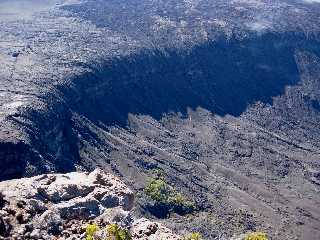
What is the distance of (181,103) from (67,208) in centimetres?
8944

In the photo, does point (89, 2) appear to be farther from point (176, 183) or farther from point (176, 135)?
point (176, 183)

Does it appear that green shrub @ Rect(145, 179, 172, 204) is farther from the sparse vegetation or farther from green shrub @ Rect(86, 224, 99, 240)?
green shrub @ Rect(86, 224, 99, 240)

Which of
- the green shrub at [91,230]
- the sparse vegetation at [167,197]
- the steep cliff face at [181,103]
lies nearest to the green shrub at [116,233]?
the green shrub at [91,230]

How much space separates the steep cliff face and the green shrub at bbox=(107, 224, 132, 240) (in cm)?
4818

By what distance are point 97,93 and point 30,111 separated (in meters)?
21.1

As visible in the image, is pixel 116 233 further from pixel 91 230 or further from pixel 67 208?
pixel 67 208

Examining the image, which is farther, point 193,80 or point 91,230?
point 193,80

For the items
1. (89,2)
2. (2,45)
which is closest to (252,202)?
(2,45)

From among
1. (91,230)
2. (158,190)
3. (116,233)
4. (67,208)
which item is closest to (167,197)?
(158,190)

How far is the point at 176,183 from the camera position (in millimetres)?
89875

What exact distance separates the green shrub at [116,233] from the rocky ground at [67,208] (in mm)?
679

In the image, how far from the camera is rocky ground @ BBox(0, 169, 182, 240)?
88.9 feet

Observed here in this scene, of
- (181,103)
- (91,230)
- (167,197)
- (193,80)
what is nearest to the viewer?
(91,230)

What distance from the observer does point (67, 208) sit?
2906 centimetres
